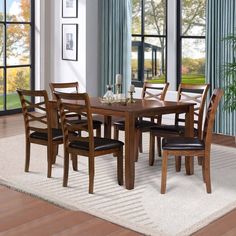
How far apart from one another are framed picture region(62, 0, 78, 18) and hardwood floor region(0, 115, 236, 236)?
16.3 ft

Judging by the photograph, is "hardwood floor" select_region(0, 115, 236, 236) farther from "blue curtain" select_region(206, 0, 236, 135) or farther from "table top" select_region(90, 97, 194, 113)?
"blue curtain" select_region(206, 0, 236, 135)

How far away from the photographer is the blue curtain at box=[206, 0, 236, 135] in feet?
24.5

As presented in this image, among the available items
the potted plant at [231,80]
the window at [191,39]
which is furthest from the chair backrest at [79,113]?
the window at [191,39]

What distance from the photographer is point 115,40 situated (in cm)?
894

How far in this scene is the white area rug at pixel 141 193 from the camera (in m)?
4.13

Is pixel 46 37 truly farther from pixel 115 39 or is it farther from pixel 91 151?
pixel 91 151

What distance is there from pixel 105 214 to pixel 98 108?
1.27 m

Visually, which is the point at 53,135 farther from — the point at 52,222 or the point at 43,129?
the point at 52,222

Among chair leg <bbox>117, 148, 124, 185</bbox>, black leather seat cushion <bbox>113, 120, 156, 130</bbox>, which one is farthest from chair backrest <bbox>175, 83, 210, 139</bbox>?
chair leg <bbox>117, 148, 124, 185</bbox>

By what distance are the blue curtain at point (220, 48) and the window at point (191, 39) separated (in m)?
0.51

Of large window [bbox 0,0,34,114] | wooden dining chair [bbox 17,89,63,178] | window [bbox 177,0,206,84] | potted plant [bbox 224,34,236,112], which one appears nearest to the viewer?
wooden dining chair [bbox 17,89,63,178]

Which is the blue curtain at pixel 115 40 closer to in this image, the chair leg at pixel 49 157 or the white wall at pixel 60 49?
the white wall at pixel 60 49

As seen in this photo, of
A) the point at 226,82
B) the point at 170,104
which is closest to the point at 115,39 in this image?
the point at 226,82

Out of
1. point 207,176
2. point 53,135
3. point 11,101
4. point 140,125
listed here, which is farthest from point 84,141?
point 11,101
